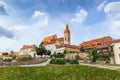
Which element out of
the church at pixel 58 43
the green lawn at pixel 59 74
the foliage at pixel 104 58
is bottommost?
the green lawn at pixel 59 74

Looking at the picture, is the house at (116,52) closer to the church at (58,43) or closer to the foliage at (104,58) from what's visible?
the foliage at (104,58)

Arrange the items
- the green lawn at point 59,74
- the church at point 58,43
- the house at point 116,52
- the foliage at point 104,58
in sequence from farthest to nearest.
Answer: the church at point 58,43 → the foliage at point 104,58 → the house at point 116,52 → the green lawn at point 59,74

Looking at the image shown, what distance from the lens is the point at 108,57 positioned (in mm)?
78250

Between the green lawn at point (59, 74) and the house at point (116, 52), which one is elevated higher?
the house at point (116, 52)

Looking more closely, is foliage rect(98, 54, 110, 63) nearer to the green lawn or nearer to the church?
the church

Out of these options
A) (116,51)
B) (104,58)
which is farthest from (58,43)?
(116,51)

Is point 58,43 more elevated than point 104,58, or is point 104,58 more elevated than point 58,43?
point 58,43

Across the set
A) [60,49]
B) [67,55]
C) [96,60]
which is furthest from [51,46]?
[96,60]

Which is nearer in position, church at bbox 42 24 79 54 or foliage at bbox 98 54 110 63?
foliage at bbox 98 54 110 63

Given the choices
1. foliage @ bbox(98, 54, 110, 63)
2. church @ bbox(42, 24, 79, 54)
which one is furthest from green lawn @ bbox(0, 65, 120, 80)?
church @ bbox(42, 24, 79, 54)

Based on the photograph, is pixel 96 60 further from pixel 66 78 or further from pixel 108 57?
pixel 66 78

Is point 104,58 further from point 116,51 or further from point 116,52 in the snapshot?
point 116,51

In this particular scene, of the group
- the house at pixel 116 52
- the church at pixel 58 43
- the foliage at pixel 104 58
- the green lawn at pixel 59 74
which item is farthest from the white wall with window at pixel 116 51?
the church at pixel 58 43

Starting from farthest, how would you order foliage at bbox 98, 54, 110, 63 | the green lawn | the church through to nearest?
the church < foliage at bbox 98, 54, 110, 63 < the green lawn
